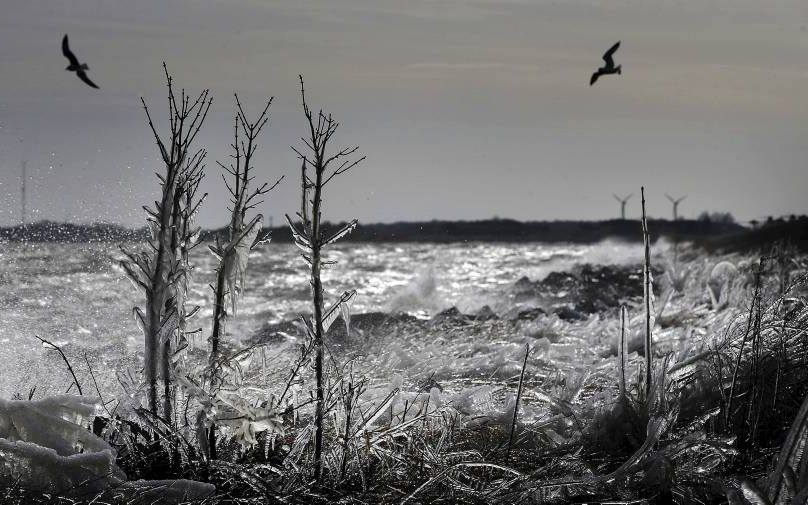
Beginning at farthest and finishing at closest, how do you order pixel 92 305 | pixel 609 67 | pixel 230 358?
pixel 92 305, pixel 609 67, pixel 230 358

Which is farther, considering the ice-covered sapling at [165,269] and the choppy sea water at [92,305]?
the choppy sea water at [92,305]

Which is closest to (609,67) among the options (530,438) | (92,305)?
(530,438)

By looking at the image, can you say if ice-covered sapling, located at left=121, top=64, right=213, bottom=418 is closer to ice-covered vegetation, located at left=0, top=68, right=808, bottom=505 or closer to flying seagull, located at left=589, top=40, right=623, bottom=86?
ice-covered vegetation, located at left=0, top=68, right=808, bottom=505

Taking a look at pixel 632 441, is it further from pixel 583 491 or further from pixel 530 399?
pixel 530 399

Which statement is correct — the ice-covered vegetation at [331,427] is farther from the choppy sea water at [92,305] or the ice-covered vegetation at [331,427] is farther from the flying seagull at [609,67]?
the flying seagull at [609,67]

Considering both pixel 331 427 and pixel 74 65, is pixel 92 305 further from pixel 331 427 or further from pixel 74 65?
pixel 331 427

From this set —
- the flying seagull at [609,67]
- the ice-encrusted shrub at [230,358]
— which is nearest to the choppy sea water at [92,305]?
the ice-encrusted shrub at [230,358]

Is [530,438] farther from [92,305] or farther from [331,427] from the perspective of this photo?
[92,305]

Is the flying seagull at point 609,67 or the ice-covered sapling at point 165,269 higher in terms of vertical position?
the flying seagull at point 609,67

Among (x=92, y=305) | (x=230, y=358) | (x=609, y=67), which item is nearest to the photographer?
(x=230, y=358)

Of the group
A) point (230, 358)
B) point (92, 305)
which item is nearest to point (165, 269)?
point (230, 358)

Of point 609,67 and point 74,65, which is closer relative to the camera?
point 74,65

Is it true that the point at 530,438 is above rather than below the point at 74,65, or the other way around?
below

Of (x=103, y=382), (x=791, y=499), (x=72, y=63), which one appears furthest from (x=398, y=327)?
(x=791, y=499)
